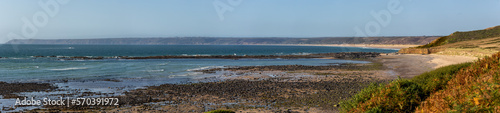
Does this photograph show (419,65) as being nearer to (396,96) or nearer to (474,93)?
(396,96)

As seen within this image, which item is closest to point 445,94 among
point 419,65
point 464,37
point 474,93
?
point 474,93

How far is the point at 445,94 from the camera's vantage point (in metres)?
8.09

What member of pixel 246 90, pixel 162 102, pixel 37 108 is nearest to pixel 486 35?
pixel 246 90

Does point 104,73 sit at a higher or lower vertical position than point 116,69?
higher

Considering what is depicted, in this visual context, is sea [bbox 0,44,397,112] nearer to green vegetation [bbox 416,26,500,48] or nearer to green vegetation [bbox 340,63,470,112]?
green vegetation [bbox 340,63,470,112]

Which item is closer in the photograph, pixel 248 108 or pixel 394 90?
pixel 394 90

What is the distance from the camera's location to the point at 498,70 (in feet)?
25.7

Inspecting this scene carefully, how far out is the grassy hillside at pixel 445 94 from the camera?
261 inches

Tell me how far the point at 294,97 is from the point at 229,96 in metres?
3.95

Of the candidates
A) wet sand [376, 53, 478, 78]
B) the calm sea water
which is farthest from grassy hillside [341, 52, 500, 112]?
wet sand [376, 53, 478, 78]

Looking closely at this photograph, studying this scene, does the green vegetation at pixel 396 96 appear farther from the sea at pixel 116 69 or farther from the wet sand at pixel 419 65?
the wet sand at pixel 419 65

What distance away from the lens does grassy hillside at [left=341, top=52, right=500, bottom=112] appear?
6.62m

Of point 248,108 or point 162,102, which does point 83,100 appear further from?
point 248,108

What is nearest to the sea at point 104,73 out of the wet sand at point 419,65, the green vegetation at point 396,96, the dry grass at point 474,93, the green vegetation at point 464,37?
the wet sand at point 419,65
